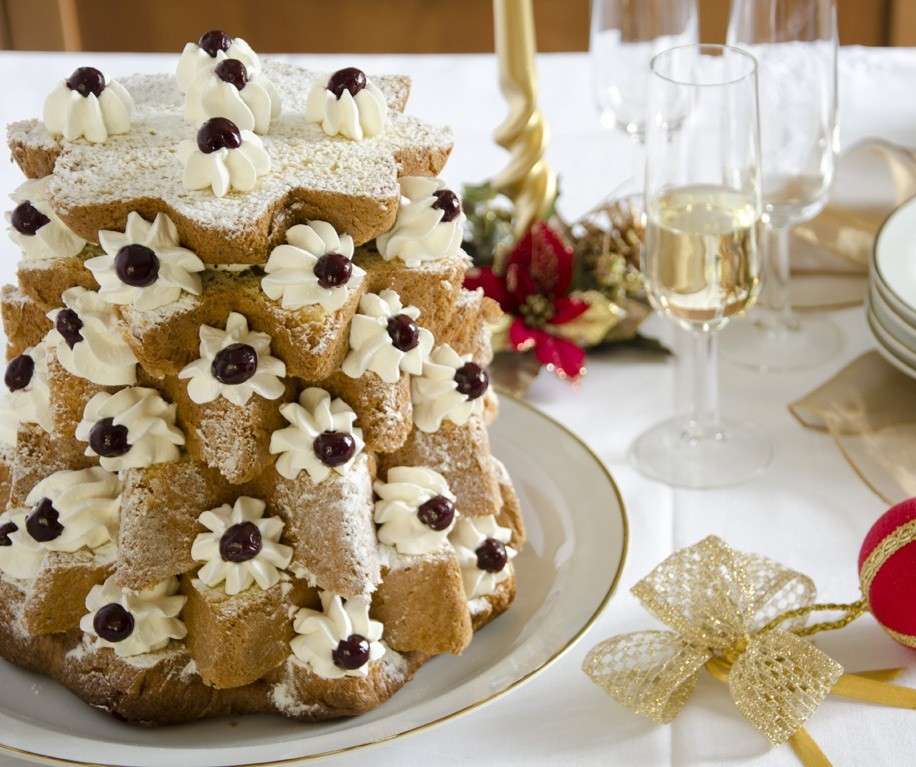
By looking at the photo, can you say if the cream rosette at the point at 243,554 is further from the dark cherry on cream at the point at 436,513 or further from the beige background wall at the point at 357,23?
the beige background wall at the point at 357,23

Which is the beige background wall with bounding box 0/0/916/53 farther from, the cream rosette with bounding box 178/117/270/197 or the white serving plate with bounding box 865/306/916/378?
the cream rosette with bounding box 178/117/270/197

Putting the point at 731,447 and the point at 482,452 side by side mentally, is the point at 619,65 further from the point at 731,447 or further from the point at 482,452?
the point at 482,452

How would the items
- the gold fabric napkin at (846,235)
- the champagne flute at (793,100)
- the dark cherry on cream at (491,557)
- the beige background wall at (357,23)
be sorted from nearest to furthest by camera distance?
1. the dark cherry on cream at (491,557)
2. the champagne flute at (793,100)
3. the gold fabric napkin at (846,235)
4. the beige background wall at (357,23)

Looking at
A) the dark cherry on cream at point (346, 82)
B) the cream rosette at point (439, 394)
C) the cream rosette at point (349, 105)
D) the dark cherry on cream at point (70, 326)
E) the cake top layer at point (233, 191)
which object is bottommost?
the cream rosette at point (439, 394)

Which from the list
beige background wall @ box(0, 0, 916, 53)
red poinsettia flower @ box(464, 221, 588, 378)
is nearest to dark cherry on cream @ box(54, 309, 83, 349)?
red poinsettia flower @ box(464, 221, 588, 378)

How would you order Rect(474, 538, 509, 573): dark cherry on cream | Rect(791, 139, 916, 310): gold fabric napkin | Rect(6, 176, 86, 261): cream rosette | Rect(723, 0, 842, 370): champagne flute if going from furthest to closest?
1. Rect(791, 139, 916, 310): gold fabric napkin
2. Rect(723, 0, 842, 370): champagne flute
3. Rect(474, 538, 509, 573): dark cherry on cream
4. Rect(6, 176, 86, 261): cream rosette

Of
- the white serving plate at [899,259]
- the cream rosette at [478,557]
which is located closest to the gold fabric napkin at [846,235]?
the white serving plate at [899,259]
